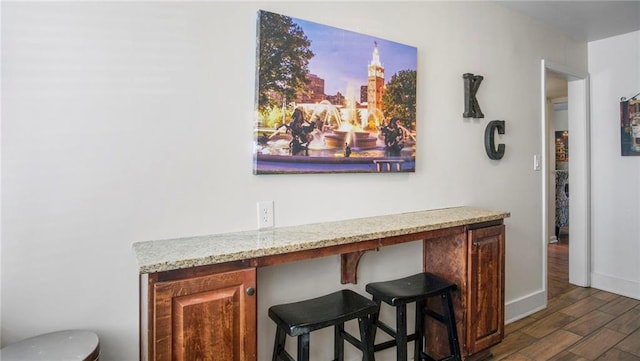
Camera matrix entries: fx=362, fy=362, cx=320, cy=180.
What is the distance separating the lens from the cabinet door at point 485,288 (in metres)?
2.02

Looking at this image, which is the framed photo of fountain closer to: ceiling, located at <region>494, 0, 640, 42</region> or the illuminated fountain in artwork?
the illuminated fountain in artwork

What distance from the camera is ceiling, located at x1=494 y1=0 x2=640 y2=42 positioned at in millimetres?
2658

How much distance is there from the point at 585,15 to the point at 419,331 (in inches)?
108

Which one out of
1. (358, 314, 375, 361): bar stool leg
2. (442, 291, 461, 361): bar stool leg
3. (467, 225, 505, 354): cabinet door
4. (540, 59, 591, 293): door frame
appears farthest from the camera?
(540, 59, 591, 293): door frame

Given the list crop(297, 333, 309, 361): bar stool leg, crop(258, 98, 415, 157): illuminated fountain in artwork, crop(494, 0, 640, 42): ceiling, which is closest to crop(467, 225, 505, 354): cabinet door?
crop(258, 98, 415, 157): illuminated fountain in artwork

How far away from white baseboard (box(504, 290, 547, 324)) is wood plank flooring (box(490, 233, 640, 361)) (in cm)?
4

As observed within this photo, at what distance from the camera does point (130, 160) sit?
140cm

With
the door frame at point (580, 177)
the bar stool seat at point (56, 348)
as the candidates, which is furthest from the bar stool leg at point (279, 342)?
the door frame at point (580, 177)

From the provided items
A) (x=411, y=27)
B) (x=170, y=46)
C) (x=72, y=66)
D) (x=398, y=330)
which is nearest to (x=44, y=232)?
(x=72, y=66)

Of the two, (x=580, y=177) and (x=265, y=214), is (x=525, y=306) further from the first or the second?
(x=265, y=214)

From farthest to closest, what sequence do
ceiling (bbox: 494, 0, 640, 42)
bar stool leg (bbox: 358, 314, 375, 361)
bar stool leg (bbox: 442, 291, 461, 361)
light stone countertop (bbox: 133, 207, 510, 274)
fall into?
ceiling (bbox: 494, 0, 640, 42), bar stool leg (bbox: 442, 291, 461, 361), bar stool leg (bbox: 358, 314, 375, 361), light stone countertop (bbox: 133, 207, 510, 274)

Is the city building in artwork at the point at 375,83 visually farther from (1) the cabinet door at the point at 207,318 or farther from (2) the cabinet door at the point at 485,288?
(1) the cabinet door at the point at 207,318

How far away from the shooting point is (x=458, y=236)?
203 centimetres

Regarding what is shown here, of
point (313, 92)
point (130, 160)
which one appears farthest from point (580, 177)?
point (130, 160)
